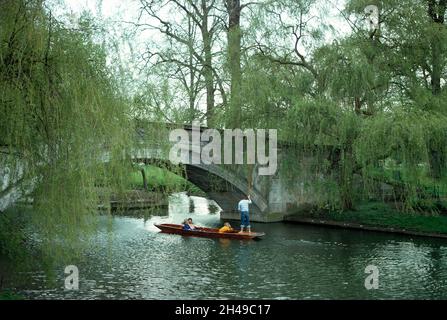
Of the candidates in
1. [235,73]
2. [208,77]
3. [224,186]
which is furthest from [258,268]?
[208,77]

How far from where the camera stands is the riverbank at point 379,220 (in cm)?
1588

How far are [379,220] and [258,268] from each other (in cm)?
727

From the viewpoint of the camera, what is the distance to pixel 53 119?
685 centimetres

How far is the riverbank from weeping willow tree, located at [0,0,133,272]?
36.0ft

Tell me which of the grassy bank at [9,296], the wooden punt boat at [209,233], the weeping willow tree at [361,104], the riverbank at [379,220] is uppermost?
the weeping willow tree at [361,104]

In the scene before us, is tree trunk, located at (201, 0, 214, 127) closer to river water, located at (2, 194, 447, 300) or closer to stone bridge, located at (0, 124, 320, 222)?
stone bridge, located at (0, 124, 320, 222)

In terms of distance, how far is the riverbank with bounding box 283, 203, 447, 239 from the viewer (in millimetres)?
15883

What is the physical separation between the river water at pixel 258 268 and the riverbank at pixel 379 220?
0.57 metres

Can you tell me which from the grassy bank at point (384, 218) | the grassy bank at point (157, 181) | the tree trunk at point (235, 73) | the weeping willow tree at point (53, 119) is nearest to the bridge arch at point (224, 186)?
the grassy bank at point (157, 181)

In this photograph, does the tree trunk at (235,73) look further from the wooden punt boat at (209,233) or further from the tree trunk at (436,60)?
the tree trunk at (436,60)

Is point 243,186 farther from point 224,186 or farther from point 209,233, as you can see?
point 209,233

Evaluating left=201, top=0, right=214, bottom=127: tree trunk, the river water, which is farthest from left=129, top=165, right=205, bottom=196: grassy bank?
the river water

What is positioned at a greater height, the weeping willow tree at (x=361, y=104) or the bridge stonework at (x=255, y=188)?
the weeping willow tree at (x=361, y=104)
